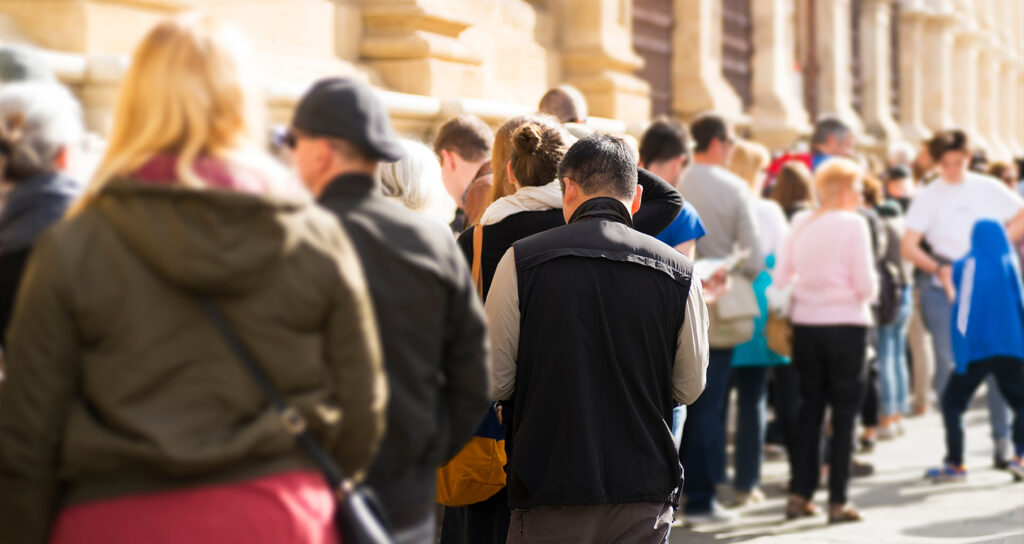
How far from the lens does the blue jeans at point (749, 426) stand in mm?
7465

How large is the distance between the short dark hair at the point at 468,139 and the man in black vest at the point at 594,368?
1278 millimetres

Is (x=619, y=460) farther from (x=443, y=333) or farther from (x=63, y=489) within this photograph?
(x=63, y=489)

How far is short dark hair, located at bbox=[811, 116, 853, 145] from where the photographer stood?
9.79m

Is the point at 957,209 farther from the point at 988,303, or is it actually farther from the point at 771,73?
the point at 771,73

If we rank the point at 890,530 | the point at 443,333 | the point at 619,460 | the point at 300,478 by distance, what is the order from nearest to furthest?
the point at 300,478 → the point at 443,333 → the point at 619,460 → the point at 890,530

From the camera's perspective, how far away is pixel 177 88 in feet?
8.13

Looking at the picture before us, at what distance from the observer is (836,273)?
274 inches

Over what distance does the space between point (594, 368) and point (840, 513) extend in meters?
3.47

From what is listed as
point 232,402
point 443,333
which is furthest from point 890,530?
point 232,402

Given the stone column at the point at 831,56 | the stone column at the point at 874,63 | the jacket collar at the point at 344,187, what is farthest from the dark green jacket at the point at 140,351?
the stone column at the point at 874,63

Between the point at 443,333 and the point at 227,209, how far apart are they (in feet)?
2.25

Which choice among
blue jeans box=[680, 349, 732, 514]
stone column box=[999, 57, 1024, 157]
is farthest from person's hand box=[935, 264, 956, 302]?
stone column box=[999, 57, 1024, 157]

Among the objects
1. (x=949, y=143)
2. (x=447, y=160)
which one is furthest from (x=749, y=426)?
(x=447, y=160)

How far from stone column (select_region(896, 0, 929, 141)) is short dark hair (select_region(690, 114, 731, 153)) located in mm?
16834
